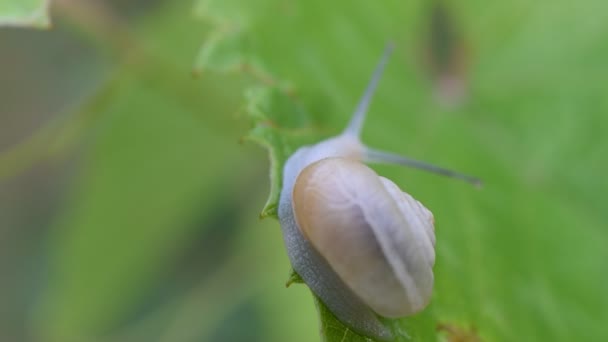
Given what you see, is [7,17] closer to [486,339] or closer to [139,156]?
[486,339]

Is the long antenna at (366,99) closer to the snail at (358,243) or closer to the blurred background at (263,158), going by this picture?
the blurred background at (263,158)

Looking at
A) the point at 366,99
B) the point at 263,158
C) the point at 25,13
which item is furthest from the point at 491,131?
the point at 25,13

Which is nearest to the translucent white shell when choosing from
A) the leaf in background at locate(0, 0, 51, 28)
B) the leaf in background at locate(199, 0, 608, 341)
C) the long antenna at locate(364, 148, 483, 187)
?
the leaf in background at locate(199, 0, 608, 341)

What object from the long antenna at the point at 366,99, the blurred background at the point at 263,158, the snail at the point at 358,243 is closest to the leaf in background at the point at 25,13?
the blurred background at the point at 263,158

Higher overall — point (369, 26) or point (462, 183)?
point (369, 26)

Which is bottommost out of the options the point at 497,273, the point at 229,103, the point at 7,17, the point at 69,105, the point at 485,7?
the point at 497,273

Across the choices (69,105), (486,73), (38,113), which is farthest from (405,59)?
(38,113)
